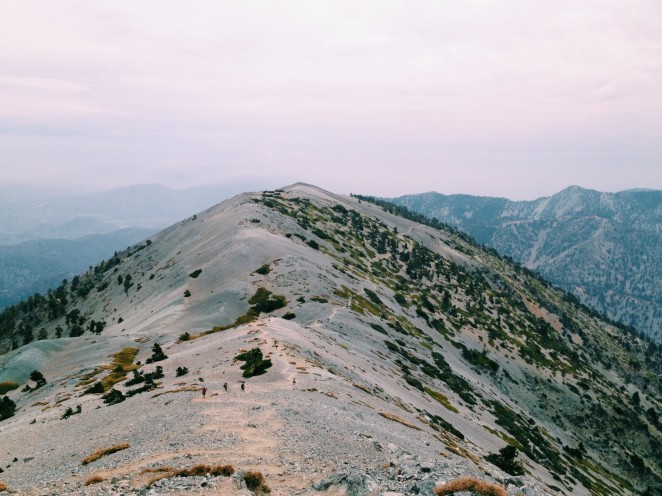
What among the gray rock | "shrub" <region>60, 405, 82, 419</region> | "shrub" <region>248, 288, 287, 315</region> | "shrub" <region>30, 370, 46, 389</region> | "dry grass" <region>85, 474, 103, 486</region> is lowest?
"shrub" <region>30, 370, 46, 389</region>

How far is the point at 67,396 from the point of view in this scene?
190 ft

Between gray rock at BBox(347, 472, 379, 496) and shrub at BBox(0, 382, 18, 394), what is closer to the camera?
gray rock at BBox(347, 472, 379, 496)

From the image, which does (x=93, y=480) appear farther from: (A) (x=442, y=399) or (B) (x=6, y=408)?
(A) (x=442, y=399)

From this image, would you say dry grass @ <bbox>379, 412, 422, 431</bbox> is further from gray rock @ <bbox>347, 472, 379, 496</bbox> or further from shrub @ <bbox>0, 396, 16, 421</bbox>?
shrub @ <bbox>0, 396, 16, 421</bbox>

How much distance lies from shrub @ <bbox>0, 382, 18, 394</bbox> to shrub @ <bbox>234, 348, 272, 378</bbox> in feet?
132

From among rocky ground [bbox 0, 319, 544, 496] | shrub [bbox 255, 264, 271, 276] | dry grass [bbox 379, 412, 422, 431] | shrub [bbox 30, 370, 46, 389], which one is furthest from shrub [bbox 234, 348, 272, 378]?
shrub [bbox 255, 264, 271, 276]

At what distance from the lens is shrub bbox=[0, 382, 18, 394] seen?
6957cm

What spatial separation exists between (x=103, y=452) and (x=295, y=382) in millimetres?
19702

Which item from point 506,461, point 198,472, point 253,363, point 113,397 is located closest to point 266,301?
point 253,363

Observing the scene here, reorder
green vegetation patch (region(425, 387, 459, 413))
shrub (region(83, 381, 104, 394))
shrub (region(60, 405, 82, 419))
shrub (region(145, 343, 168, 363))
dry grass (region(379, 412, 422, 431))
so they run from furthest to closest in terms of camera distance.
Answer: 1. green vegetation patch (region(425, 387, 459, 413))
2. shrub (region(145, 343, 168, 363))
3. shrub (region(83, 381, 104, 394))
4. shrub (region(60, 405, 82, 419))
5. dry grass (region(379, 412, 422, 431))

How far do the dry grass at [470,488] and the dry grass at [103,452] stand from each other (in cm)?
2235

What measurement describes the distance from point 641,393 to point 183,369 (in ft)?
608

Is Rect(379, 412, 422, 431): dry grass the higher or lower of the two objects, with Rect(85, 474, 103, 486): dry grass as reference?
lower

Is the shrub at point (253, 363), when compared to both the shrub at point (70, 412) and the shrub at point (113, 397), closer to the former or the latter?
the shrub at point (113, 397)
